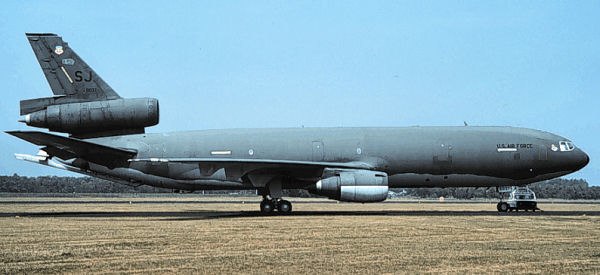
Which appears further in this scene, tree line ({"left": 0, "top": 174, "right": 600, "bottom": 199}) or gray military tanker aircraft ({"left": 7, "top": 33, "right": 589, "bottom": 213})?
tree line ({"left": 0, "top": 174, "right": 600, "bottom": 199})

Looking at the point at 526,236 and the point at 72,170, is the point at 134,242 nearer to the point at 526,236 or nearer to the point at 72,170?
the point at 526,236

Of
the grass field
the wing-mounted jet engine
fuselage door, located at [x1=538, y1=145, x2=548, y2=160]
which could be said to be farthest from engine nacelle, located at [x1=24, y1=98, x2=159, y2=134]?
fuselage door, located at [x1=538, y1=145, x2=548, y2=160]

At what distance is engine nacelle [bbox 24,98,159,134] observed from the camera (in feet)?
93.5

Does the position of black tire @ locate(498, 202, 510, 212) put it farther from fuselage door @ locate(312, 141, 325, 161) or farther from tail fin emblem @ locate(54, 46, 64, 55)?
tail fin emblem @ locate(54, 46, 64, 55)

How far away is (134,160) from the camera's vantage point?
30344mm

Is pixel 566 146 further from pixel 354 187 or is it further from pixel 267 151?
pixel 267 151

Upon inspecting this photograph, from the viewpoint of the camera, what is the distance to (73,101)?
28.9 m

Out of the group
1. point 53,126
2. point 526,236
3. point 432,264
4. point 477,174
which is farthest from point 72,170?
point 432,264

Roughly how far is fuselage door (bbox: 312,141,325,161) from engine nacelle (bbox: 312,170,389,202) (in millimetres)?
2015

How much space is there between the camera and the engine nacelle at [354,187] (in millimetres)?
27969

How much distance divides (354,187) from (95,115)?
10955 mm

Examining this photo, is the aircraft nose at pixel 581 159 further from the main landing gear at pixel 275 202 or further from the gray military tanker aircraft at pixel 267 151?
the main landing gear at pixel 275 202

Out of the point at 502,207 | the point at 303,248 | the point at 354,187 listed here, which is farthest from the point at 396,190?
the point at 303,248

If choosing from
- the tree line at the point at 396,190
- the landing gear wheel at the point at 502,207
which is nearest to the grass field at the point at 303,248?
the landing gear wheel at the point at 502,207
